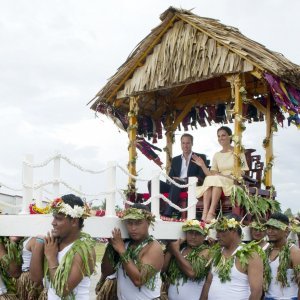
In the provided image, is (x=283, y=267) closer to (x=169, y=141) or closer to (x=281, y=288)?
(x=281, y=288)

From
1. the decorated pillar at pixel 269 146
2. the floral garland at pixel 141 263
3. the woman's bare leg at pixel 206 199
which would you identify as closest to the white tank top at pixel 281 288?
the floral garland at pixel 141 263

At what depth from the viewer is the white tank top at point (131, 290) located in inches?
227

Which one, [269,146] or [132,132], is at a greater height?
[132,132]

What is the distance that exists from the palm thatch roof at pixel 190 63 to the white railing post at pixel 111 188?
3.69 meters

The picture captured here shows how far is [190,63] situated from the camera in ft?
32.6

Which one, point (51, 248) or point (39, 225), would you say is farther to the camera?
point (39, 225)

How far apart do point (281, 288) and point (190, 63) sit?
4.73 metres

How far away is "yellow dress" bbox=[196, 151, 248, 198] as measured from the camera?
8914 millimetres

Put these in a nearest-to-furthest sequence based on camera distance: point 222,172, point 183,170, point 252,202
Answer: point 252,202 < point 222,172 < point 183,170

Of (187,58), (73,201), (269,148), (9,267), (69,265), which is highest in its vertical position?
(187,58)

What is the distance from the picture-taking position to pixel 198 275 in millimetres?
6449

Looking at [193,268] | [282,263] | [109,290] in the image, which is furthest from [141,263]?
[282,263]

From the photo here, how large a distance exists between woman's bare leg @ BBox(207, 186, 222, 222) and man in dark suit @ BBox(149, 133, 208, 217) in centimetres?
88

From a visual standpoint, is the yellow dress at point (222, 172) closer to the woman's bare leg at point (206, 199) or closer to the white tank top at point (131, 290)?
the woman's bare leg at point (206, 199)
